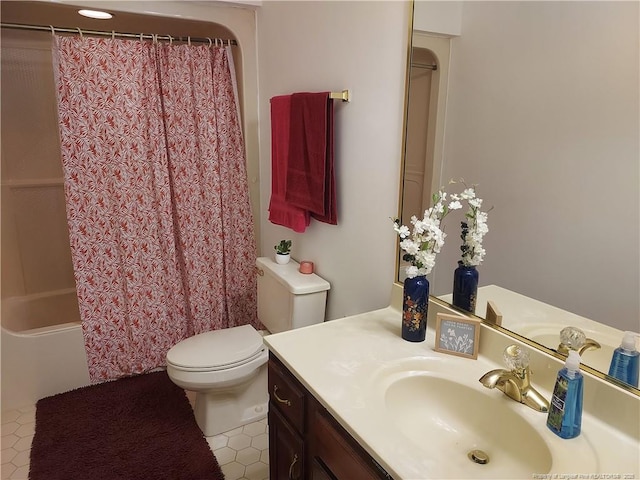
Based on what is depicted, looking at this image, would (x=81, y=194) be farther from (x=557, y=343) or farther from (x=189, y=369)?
(x=557, y=343)

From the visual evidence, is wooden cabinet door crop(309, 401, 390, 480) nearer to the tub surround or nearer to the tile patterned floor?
the tub surround

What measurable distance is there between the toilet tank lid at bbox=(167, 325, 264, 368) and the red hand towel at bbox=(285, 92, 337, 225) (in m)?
0.70

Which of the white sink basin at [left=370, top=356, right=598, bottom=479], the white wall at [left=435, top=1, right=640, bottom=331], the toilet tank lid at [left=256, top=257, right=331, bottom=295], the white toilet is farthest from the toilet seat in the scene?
the white wall at [left=435, top=1, right=640, bottom=331]

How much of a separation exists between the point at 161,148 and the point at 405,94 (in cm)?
149

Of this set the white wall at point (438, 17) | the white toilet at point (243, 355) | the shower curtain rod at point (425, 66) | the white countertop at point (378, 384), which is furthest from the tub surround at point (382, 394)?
the white wall at point (438, 17)

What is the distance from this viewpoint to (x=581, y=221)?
3.47 ft

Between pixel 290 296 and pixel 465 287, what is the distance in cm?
88

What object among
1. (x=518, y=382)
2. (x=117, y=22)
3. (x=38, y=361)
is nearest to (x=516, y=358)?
(x=518, y=382)

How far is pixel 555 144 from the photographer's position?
3.58 feet

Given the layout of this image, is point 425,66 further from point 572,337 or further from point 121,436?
point 121,436

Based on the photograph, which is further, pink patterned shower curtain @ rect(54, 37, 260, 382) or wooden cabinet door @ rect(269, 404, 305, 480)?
pink patterned shower curtain @ rect(54, 37, 260, 382)

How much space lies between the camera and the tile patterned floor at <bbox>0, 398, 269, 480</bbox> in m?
1.95

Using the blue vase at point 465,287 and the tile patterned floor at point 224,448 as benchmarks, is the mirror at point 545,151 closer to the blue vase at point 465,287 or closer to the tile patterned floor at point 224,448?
the blue vase at point 465,287

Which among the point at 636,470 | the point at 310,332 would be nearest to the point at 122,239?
the point at 310,332
